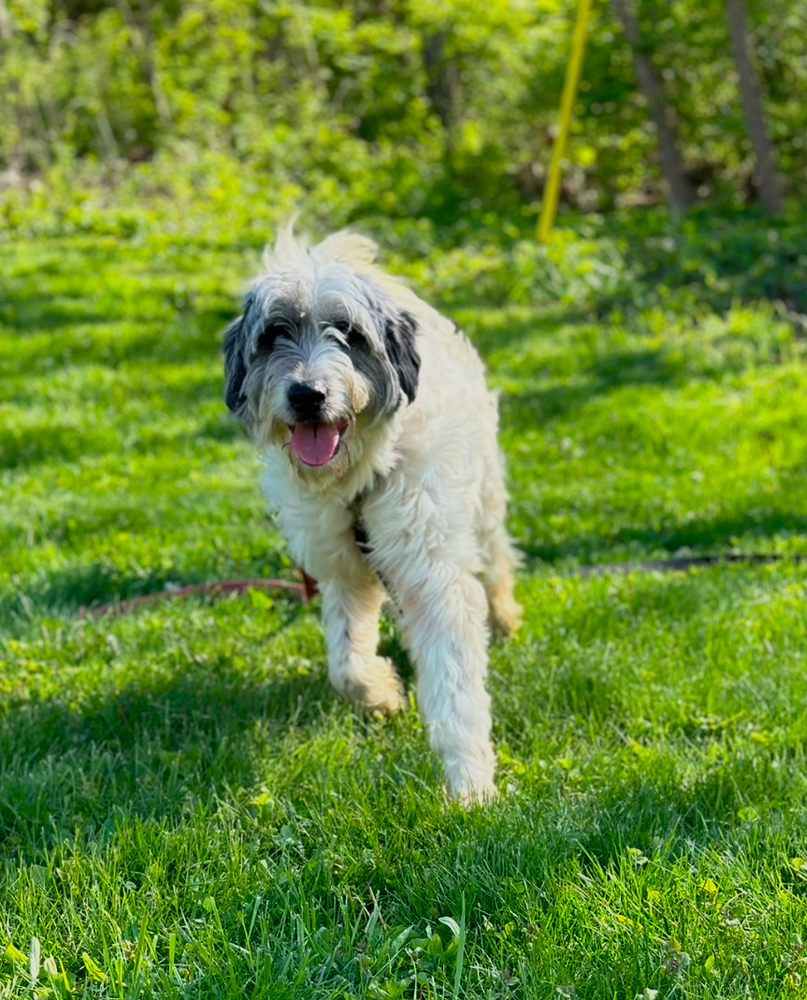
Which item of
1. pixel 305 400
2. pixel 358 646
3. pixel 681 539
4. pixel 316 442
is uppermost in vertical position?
pixel 305 400

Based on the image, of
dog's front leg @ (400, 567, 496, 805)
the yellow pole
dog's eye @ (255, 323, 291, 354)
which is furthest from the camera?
the yellow pole

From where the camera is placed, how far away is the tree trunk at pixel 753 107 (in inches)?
494

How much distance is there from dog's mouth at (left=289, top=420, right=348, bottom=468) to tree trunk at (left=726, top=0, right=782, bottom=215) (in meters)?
11.0

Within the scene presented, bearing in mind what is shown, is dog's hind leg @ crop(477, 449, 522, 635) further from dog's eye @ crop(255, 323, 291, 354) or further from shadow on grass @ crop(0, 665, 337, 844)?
dog's eye @ crop(255, 323, 291, 354)

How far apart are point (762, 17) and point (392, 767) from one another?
13.5m

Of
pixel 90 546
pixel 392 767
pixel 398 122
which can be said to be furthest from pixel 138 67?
pixel 392 767

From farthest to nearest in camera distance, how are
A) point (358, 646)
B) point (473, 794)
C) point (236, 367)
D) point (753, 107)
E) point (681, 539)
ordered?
1. point (753, 107)
2. point (681, 539)
3. point (358, 646)
4. point (236, 367)
5. point (473, 794)

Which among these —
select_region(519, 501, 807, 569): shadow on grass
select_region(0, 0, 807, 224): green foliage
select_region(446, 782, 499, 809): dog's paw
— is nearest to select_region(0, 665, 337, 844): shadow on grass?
select_region(446, 782, 499, 809): dog's paw

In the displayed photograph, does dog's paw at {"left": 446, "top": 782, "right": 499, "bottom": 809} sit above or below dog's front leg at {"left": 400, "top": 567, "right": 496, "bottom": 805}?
below

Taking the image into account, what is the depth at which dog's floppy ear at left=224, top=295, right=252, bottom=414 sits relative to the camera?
3680 mm

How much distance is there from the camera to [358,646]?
3.87 m

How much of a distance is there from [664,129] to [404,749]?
12716 millimetres

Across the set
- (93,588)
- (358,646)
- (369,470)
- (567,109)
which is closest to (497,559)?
(358,646)

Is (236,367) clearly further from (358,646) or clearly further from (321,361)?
(358,646)
